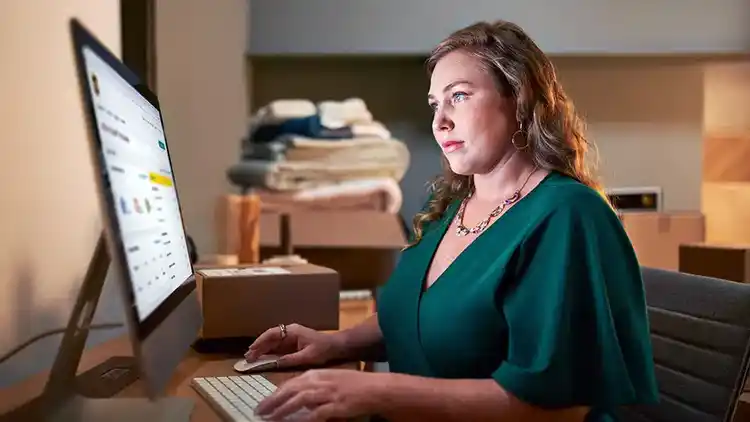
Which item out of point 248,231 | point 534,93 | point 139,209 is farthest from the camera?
point 248,231

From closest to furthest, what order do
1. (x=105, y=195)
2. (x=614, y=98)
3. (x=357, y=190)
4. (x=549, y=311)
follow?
1. (x=105, y=195)
2. (x=549, y=311)
3. (x=357, y=190)
4. (x=614, y=98)

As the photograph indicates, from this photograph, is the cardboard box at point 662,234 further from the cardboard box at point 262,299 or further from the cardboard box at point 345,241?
the cardboard box at point 262,299

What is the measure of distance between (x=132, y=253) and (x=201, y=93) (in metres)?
1.76

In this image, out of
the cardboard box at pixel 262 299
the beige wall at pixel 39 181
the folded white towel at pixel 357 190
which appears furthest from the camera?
the folded white towel at pixel 357 190

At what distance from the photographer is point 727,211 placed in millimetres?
3180

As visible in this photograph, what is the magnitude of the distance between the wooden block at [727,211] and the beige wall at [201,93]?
195 centimetres

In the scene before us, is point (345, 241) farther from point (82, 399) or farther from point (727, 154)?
point (727, 154)

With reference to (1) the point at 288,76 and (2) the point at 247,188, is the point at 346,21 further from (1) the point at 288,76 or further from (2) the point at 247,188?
(2) the point at 247,188

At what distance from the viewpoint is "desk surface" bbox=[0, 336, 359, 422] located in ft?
3.24

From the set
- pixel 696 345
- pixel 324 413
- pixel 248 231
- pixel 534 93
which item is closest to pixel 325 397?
pixel 324 413

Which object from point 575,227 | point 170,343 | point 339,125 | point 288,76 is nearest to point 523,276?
point 575,227

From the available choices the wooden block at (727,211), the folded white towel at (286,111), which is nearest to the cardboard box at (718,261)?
the wooden block at (727,211)

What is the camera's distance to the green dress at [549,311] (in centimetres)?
98

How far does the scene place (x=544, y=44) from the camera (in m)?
2.79
